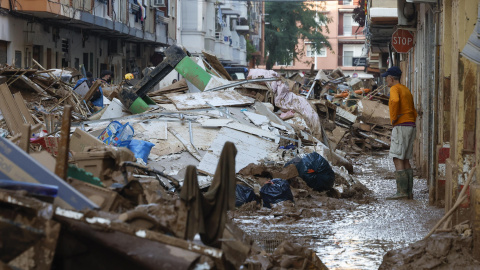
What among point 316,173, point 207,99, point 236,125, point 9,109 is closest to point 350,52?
point 207,99

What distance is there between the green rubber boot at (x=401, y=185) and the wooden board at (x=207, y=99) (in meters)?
4.58

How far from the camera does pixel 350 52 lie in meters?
92.8

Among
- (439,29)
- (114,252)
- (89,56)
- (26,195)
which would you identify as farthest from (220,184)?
(89,56)

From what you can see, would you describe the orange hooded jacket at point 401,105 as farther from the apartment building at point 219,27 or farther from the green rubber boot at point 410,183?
the apartment building at point 219,27

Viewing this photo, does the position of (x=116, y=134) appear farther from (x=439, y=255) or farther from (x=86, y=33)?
(x=86, y=33)

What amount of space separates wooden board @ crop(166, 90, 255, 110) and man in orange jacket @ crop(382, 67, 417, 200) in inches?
171

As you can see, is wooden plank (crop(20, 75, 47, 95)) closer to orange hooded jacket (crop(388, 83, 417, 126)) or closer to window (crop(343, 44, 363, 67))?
orange hooded jacket (crop(388, 83, 417, 126))

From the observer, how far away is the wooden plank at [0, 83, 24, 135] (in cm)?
1198

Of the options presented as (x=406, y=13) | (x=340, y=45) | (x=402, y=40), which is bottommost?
(x=402, y=40)

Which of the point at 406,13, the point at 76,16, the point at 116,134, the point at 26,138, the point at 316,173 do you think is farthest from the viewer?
the point at 76,16

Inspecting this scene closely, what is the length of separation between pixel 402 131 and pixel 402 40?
676cm

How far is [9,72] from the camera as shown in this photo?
14500 mm

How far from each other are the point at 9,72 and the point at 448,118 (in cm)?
852

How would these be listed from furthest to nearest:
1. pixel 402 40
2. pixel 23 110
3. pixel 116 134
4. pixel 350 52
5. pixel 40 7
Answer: pixel 350 52
pixel 40 7
pixel 402 40
pixel 23 110
pixel 116 134
